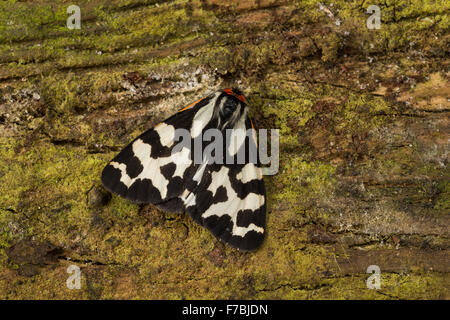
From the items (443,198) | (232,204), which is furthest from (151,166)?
(443,198)

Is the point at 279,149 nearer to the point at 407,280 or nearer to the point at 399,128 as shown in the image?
the point at 399,128

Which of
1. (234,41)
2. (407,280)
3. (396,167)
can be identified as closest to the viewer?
(407,280)

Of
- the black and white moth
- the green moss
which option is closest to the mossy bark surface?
the green moss

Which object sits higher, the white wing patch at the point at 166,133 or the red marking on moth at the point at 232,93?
the red marking on moth at the point at 232,93

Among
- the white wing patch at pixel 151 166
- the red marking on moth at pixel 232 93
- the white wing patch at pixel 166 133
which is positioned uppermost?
Result: the red marking on moth at pixel 232 93

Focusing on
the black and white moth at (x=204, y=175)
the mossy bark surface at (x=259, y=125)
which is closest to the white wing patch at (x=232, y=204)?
the black and white moth at (x=204, y=175)

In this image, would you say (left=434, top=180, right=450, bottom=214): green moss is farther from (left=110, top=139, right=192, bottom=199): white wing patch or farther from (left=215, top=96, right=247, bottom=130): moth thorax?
(left=110, top=139, right=192, bottom=199): white wing patch

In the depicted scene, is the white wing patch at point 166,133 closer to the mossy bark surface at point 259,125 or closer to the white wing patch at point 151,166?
the white wing patch at point 151,166

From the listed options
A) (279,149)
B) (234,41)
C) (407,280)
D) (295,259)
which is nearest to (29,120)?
(234,41)

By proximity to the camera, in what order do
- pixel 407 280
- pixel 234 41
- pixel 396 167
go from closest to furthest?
pixel 407 280 < pixel 396 167 < pixel 234 41
